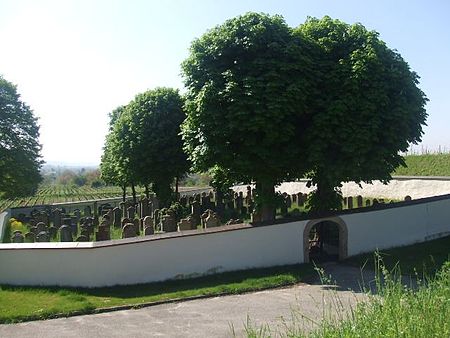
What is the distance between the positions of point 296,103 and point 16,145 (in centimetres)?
2650

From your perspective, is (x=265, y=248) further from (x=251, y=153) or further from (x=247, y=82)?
(x=247, y=82)

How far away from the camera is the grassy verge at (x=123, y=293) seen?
974cm

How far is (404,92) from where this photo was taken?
45.8 ft

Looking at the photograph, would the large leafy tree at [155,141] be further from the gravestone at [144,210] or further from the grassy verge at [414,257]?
the grassy verge at [414,257]

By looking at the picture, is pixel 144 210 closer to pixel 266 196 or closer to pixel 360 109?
pixel 266 196

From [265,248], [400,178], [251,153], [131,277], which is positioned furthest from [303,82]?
[400,178]

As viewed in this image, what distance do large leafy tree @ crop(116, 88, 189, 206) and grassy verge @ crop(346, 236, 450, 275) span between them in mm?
11718

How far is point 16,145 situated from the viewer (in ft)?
109

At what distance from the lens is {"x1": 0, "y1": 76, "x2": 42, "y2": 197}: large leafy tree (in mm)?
32656

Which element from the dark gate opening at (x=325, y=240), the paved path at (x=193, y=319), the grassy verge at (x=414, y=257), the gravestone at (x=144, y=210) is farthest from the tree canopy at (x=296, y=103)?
the gravestone at (x=144, y=210)

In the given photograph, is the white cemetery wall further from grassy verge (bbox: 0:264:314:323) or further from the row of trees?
the row of trees

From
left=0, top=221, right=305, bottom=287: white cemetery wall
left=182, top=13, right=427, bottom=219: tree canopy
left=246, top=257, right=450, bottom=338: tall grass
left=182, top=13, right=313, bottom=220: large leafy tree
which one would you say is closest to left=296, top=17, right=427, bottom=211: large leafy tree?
left=182, top=13, right=427, bottom=219: tree canopy

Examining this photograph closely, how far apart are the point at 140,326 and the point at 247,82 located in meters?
7.31

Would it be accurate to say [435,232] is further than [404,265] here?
Yes
